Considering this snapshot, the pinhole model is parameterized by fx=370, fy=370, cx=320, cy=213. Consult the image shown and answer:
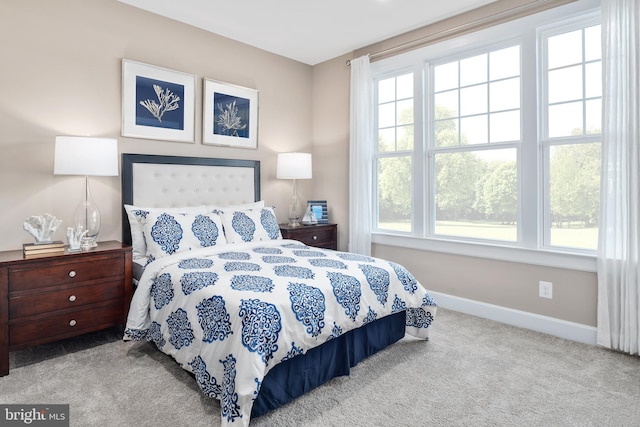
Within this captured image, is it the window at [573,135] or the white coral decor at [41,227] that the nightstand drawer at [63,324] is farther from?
the window at [573,135]

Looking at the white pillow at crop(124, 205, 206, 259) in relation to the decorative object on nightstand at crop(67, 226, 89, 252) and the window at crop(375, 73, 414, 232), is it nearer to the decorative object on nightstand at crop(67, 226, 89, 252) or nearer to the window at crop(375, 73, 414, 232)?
the decorative object on nightstand at crop(67, 226, 89, 252)

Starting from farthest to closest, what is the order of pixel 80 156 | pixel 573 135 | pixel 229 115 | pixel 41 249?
pixel 229 115 → pixel 573 135 → pixel 80 156 → pixel 41 249

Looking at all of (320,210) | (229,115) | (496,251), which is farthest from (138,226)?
(496,251)

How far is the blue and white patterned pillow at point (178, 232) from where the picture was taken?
9.15 ft

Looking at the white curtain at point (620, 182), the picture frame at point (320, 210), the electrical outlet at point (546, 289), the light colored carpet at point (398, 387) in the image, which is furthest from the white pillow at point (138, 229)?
the white curtain at point (620, 182)

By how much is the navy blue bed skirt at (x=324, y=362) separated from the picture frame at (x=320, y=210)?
189 centimetres

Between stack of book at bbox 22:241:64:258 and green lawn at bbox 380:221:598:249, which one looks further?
green lawn at bbox 380:221:598:249

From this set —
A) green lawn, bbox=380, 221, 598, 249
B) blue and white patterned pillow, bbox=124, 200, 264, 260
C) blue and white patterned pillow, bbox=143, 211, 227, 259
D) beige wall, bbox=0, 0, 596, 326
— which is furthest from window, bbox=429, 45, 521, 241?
blue and white patterned pillow, bbox=124, 200, 264, 260

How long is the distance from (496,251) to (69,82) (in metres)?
3.81

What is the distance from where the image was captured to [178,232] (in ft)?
9.46

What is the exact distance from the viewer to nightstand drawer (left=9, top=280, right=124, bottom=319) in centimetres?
232

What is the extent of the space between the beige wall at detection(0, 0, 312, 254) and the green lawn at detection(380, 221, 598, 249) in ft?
7.89

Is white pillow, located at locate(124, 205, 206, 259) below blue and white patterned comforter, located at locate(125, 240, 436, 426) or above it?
above

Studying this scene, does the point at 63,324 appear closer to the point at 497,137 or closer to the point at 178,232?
the point at 178,232
